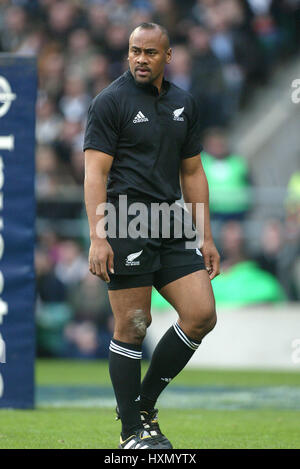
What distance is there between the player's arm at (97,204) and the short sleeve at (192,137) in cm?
53

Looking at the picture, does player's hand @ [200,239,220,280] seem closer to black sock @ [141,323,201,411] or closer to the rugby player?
the rugby player

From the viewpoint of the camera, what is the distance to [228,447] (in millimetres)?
5281

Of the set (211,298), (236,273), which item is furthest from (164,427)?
(236,273)

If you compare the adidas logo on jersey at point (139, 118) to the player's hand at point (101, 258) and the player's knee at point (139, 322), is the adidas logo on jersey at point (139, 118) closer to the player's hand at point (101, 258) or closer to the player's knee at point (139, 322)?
the player's hand at point (101, 258)

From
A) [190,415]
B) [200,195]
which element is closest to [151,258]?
[200,195]

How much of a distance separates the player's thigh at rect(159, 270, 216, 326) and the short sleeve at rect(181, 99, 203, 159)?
669 mm

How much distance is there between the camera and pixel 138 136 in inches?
197

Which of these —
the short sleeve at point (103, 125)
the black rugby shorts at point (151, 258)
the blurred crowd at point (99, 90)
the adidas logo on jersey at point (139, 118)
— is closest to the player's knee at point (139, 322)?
the black rugby shorts at point (151, 258)

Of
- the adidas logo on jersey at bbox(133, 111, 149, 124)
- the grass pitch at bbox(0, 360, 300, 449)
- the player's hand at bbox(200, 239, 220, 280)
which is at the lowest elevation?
the grass pitch at bbox(0, 360, 300, 449)

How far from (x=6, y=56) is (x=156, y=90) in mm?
2284

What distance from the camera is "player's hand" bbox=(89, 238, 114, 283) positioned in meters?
4.80

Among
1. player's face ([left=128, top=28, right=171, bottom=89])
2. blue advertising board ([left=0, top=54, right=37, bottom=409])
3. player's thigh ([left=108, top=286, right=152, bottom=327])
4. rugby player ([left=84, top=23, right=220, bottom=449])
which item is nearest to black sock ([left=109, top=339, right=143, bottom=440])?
rugby player ([left=84, top=23, right=220, bottom=449])

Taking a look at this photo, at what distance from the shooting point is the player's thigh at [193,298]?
504cm
